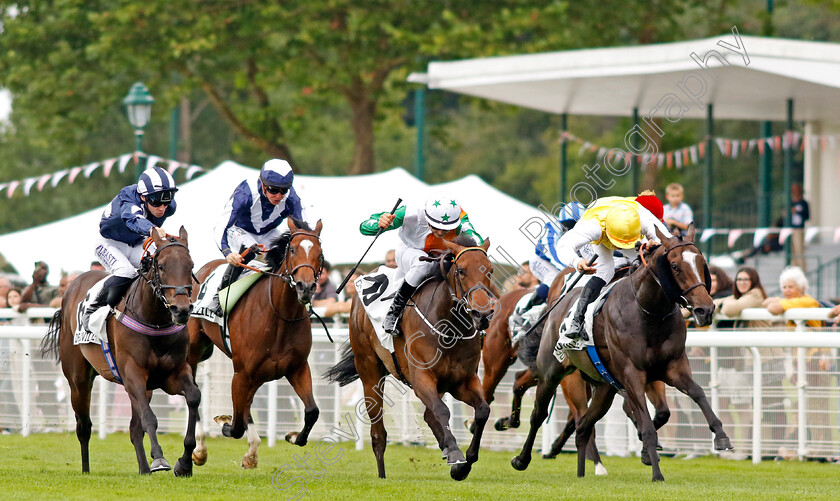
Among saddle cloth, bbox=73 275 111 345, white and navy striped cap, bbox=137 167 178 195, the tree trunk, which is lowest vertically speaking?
saddle cloth, bbox=73 275 111 345

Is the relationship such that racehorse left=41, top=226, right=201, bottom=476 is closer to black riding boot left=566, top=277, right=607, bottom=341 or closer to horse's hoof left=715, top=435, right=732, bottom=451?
black riding boot left=566, top=277, right=607, bottom=341

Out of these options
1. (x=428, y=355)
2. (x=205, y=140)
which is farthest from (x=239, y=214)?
(x=205, y=140)

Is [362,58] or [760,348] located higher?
[362,58]

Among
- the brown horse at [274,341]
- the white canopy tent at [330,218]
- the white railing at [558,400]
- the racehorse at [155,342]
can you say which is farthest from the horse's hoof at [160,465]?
the white canopy tent at [330,218]

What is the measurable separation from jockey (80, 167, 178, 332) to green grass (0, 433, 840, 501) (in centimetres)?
132

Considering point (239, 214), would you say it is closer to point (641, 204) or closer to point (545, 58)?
point (641, 204)

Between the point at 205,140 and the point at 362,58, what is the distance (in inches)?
695

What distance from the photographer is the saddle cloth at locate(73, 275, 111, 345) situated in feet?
28.5

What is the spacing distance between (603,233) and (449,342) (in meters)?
1.49

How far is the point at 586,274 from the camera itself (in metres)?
9.51

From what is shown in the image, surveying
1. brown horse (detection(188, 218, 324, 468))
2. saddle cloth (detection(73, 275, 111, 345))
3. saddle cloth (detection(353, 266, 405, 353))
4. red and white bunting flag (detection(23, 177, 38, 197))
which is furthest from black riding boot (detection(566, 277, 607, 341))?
red and white bunting flag (detection(23, 177, 38, 197))

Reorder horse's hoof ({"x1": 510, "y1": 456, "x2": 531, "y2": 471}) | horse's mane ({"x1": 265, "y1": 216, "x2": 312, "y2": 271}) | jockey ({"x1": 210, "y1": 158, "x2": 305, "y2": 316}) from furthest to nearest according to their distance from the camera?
1. horse's hoof ({"x1": 510, "y1": 456, "x2": 531, "y2": 471})
2. jockey ({"x1": 210, "y1": 158, "x2": 305, "y2": 316})
3. horse's mane ({"x1": 265, "y1": 216, "x2": 312, "y2": 271})

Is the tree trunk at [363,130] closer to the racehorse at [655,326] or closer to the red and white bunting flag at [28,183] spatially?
the red and white bunting flag at [28,183]

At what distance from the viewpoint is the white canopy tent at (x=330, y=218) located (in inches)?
609
